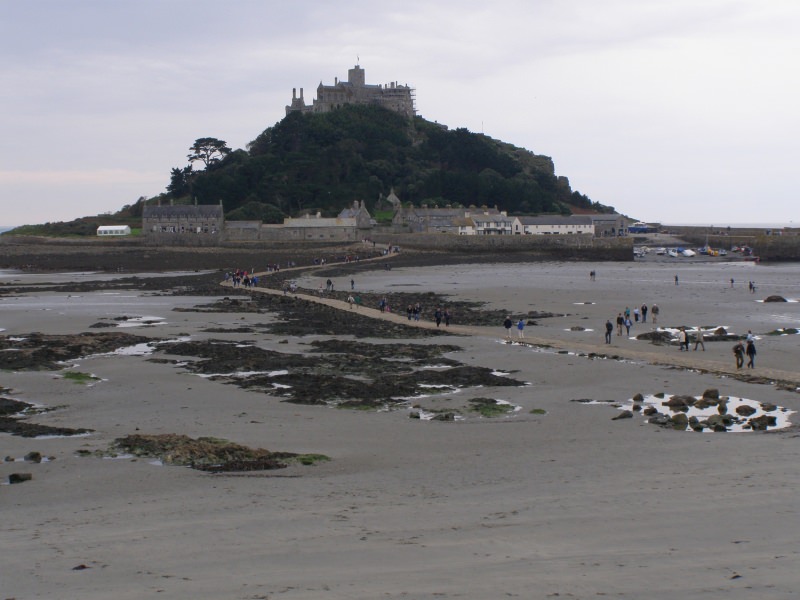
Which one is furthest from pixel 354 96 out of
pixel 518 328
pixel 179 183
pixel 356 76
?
pixel 518 328

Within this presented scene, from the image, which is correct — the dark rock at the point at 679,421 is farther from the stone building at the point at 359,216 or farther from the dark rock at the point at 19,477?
the stone building at the point at 359,216

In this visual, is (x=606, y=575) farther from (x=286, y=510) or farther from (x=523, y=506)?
(x=286, y=510)

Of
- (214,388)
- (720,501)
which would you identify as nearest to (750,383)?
(720,501)

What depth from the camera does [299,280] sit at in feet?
170

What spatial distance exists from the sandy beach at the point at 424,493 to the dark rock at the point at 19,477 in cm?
17

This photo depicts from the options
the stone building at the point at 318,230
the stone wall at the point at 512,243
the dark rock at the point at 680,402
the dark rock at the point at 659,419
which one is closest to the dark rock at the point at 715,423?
the dark rock at the point at 659,419

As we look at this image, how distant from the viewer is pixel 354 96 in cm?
12294

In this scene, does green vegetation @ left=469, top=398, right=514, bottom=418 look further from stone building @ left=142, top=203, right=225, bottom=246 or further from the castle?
the castle

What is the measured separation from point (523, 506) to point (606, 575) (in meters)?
2.27

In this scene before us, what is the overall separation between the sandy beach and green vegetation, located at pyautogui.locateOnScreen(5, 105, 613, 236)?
7751cm

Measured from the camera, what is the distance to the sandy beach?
24.3 ft

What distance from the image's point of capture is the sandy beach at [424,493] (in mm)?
7406

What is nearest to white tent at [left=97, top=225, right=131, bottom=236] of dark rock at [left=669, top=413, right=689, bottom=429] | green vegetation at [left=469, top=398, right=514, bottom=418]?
green vegetation at [left=469, top=398, right=514, bottom=418]

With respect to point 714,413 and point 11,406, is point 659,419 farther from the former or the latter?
point 11,406
